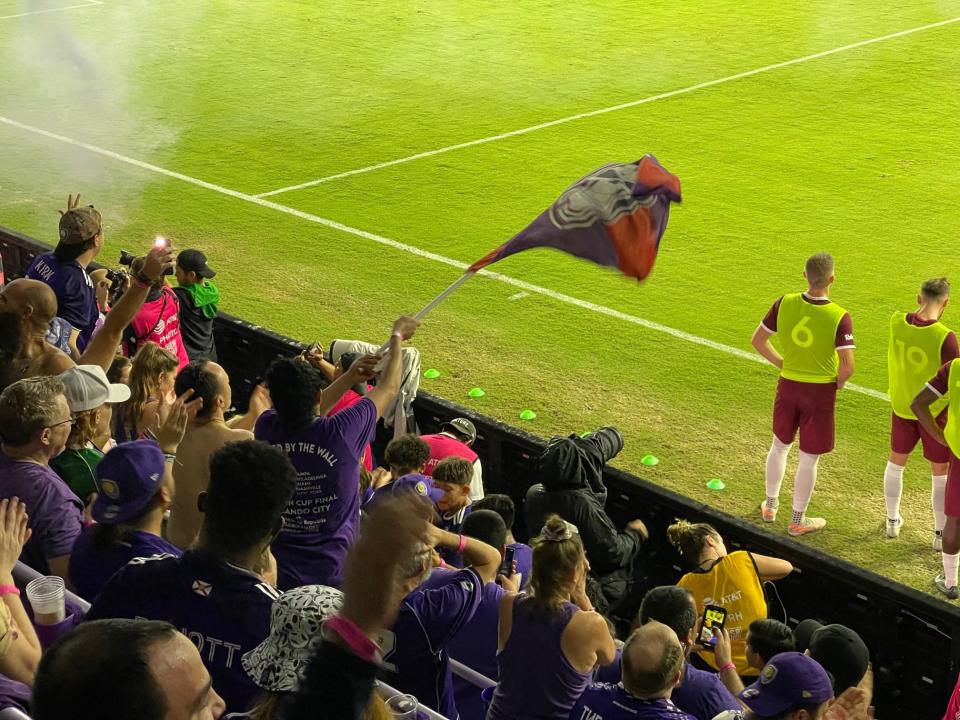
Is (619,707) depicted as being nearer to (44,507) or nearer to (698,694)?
(698,694)

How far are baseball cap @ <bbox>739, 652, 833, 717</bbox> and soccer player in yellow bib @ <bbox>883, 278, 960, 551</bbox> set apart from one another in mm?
3579

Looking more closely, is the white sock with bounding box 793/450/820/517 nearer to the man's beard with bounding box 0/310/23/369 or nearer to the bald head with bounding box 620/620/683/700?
the bald head with bounding box 620/620/683/700

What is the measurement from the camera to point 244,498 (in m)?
3.64

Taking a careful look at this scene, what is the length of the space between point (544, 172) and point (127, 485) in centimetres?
1211

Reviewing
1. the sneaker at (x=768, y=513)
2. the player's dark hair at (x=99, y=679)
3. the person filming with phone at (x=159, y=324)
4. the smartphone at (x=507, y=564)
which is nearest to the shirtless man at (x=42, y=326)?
the person filming with phone at (x=159, y=324)

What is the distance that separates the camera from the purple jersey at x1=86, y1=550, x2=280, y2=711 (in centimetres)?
356

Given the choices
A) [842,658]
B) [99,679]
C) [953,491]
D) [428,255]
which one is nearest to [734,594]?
[842,658]

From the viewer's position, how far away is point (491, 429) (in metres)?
7.21

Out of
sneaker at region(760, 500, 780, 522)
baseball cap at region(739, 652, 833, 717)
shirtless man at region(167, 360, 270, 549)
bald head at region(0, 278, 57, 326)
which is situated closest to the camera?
baseball cap at region(739, 652, 833, 717)

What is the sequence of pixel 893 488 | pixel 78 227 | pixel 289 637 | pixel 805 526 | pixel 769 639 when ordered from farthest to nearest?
pixel 805 526
pixel 893 488
pixel 78 227
pixel 769 639
pixel 289 637

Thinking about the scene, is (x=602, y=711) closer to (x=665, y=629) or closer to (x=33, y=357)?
(x=665, y=629)

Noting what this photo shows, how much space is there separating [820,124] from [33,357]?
13491 mm

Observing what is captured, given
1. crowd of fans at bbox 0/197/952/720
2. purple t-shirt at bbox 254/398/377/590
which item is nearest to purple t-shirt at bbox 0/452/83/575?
crowd of fans at bbox 0/197/952/720

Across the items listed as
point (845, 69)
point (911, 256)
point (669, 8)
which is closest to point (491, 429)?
point (911, 256)
